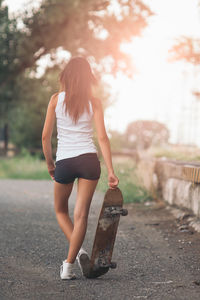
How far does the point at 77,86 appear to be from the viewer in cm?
408

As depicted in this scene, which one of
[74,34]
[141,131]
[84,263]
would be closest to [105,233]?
[84,263]

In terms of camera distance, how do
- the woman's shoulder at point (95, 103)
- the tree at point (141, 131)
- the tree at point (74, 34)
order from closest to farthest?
the woman's shoulder at point (95, 103) → the tree at point (74, 34) → the tree at point (141, 131)

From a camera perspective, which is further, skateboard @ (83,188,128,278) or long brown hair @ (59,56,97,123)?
skateboard @ (83,188,128,278)

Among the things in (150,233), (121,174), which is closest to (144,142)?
(121,174)

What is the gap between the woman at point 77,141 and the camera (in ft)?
13.2

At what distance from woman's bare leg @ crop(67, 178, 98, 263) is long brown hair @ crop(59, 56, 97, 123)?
1.75 feet

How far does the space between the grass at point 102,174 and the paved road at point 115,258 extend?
1.52 meters

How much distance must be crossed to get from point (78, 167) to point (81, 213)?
41cm

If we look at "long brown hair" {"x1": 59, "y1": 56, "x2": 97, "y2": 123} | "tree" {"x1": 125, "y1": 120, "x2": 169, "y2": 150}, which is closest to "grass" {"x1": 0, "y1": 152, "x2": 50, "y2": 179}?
"tree" {"x1": 125, "y1": 120, "x2": 169, "y2": 150}

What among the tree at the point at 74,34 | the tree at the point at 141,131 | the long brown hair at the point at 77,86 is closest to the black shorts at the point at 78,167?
the long brown hair at the point at 77,86

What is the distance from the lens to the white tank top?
13.2 feet

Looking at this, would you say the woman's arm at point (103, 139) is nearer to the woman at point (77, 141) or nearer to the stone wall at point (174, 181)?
the woman at point (77, 141)

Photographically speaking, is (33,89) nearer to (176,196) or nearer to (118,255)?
(176,196)

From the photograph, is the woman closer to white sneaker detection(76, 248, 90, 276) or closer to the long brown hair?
the long brown hair
